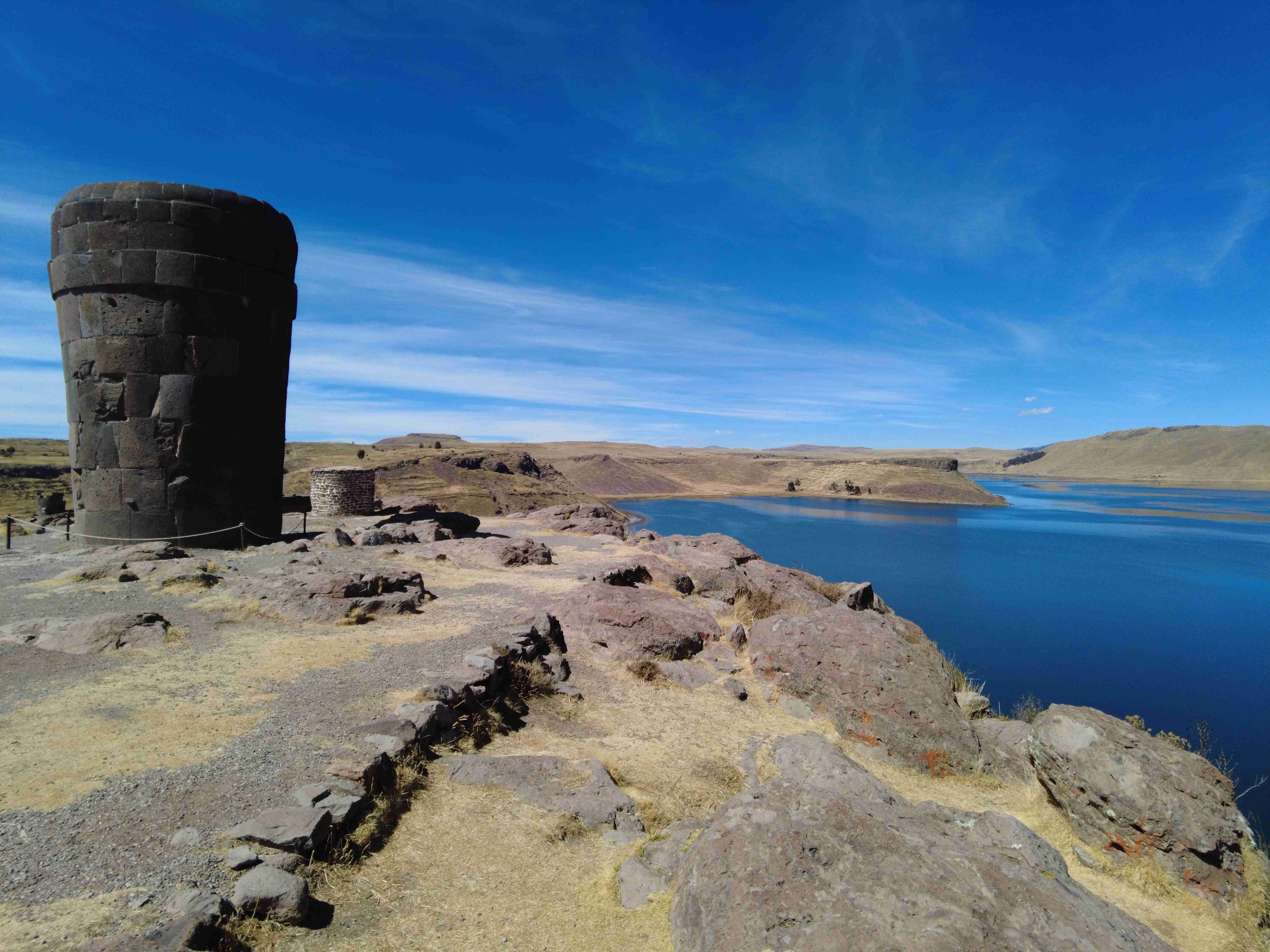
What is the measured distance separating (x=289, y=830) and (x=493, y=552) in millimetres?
8644

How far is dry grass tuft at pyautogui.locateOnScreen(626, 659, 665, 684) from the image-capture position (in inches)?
287

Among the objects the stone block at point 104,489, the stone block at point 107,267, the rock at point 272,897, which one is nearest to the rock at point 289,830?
the rock at point 272,897

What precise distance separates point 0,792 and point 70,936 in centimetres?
164

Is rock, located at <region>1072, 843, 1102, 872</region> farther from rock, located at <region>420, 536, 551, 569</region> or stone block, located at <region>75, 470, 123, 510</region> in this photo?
stone block, located at <region>75, 470, 123, 510</region>

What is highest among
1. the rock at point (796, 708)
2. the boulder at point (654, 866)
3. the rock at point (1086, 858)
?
the boulder at point (654, 866)

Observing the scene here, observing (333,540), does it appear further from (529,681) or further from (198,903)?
(198,903)

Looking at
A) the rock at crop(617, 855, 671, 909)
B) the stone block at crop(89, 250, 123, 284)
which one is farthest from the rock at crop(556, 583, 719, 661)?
the stone block at crop(89, 250, 123, 284)

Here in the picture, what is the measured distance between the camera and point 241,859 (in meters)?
3.10

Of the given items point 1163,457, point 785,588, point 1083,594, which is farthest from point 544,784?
point 1163,457

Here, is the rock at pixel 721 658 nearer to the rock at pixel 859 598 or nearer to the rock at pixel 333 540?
the rock at pixel 859 598

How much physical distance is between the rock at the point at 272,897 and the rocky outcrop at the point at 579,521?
13687mm

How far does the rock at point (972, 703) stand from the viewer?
7.57 metres

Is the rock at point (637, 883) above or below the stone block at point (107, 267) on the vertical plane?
below

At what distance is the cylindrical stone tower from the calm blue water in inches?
560
